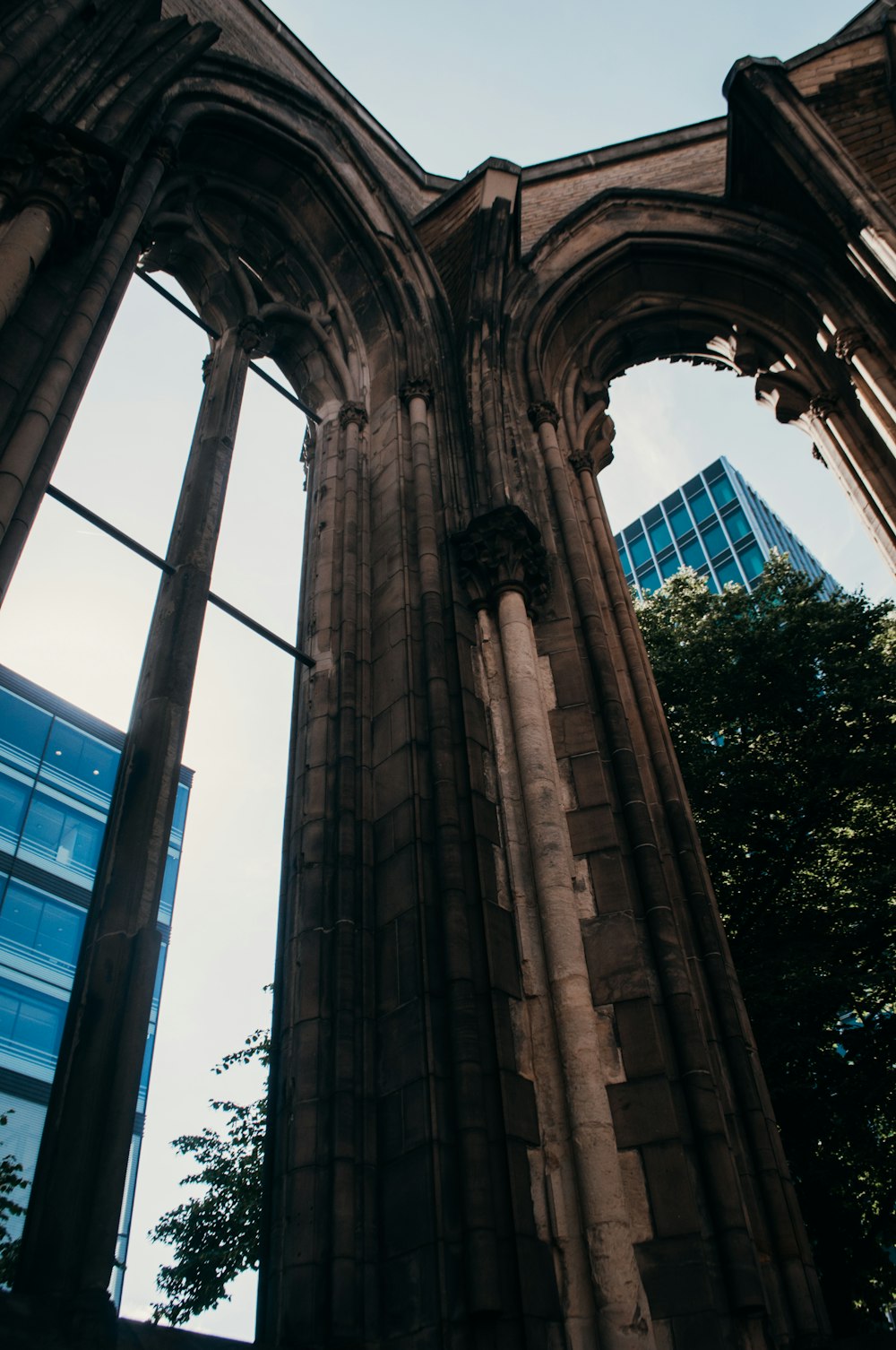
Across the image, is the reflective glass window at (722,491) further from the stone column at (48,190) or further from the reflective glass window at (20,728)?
the reflective glass window at (20,728)

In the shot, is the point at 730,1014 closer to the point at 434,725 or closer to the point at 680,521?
the point at 434,725

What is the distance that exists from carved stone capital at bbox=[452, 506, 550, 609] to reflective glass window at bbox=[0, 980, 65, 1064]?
4023 mm

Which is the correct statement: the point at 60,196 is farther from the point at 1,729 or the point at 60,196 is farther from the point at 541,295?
the point at 541,295

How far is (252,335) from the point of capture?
9.47 m

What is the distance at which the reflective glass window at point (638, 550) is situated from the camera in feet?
197

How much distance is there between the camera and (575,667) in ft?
24.5

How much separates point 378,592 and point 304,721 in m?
1.29

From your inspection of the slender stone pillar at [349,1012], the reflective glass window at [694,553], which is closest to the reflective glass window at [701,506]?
the reflective glass window at [694,553]

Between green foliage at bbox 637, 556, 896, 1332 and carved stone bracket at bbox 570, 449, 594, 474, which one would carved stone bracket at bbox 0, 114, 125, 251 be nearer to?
carved stone bracket at bbox 570, 449, 594, 474

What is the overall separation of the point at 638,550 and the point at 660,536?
1.51 m

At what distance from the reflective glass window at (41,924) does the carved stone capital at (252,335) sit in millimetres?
5688

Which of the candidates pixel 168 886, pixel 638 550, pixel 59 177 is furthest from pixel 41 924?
pixel 638 550

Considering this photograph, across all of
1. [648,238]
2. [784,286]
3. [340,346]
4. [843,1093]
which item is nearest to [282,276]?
[340,346]

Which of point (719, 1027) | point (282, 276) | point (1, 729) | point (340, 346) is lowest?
point (719, 1027)
